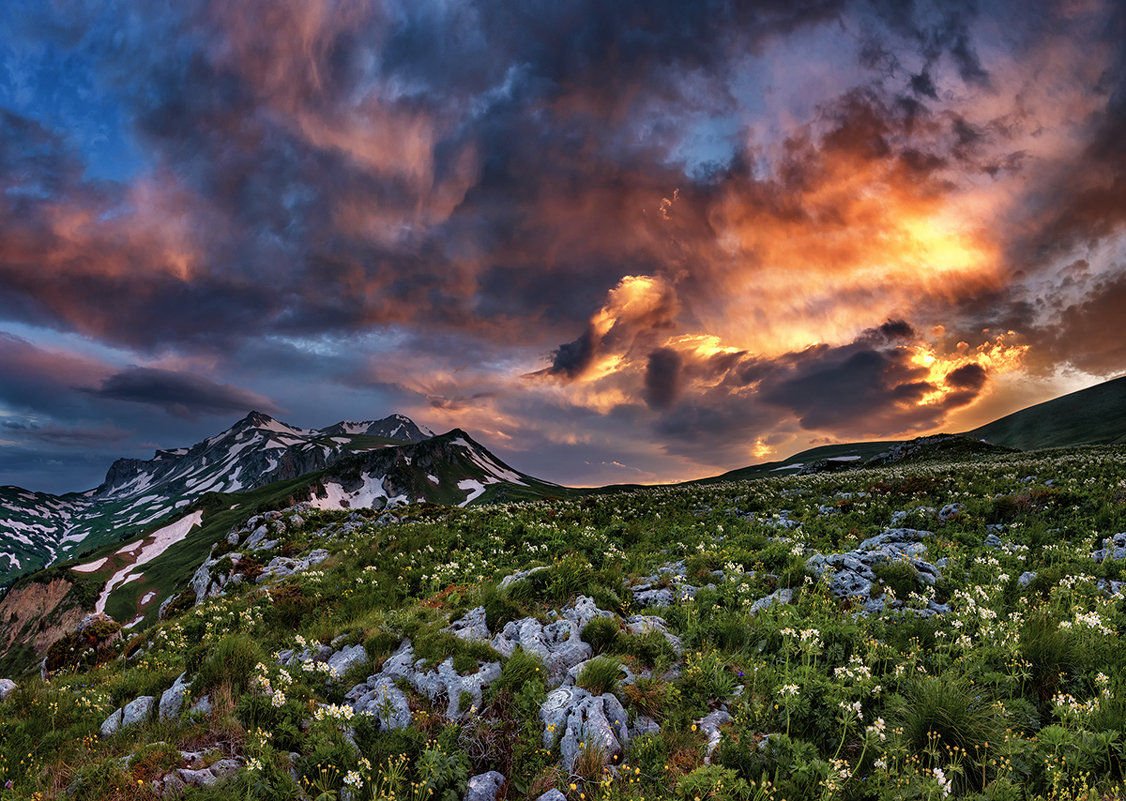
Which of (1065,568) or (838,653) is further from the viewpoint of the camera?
(1065,568)

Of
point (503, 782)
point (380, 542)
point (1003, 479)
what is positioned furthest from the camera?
point (1003, 479)

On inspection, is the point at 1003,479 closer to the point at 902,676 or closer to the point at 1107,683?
the point at 1107,683

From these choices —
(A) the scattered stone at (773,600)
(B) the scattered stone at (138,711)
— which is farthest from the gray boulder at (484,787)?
(A) the scattered stone at (773,600)

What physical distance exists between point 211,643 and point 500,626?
670cm

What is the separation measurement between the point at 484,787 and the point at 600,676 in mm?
2579

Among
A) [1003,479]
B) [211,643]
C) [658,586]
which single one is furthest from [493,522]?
[1003,479]

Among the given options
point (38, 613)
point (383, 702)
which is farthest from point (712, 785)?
point (38, 613)

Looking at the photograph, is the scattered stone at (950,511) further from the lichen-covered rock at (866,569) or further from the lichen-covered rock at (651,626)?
the lichen-covered rock at (651,626)

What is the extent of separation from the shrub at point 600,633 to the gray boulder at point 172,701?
26.3 feet

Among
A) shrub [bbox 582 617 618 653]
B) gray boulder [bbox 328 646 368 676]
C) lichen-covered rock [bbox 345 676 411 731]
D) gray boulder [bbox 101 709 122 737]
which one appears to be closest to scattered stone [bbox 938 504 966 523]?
shrub [bbox 582 617 618 653]

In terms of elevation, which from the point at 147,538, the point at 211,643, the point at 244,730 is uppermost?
the point at 147,538

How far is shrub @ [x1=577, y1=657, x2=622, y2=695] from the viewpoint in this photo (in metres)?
8.49

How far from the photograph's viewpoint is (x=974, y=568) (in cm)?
1326

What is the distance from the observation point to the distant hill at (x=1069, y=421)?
135875 mm
